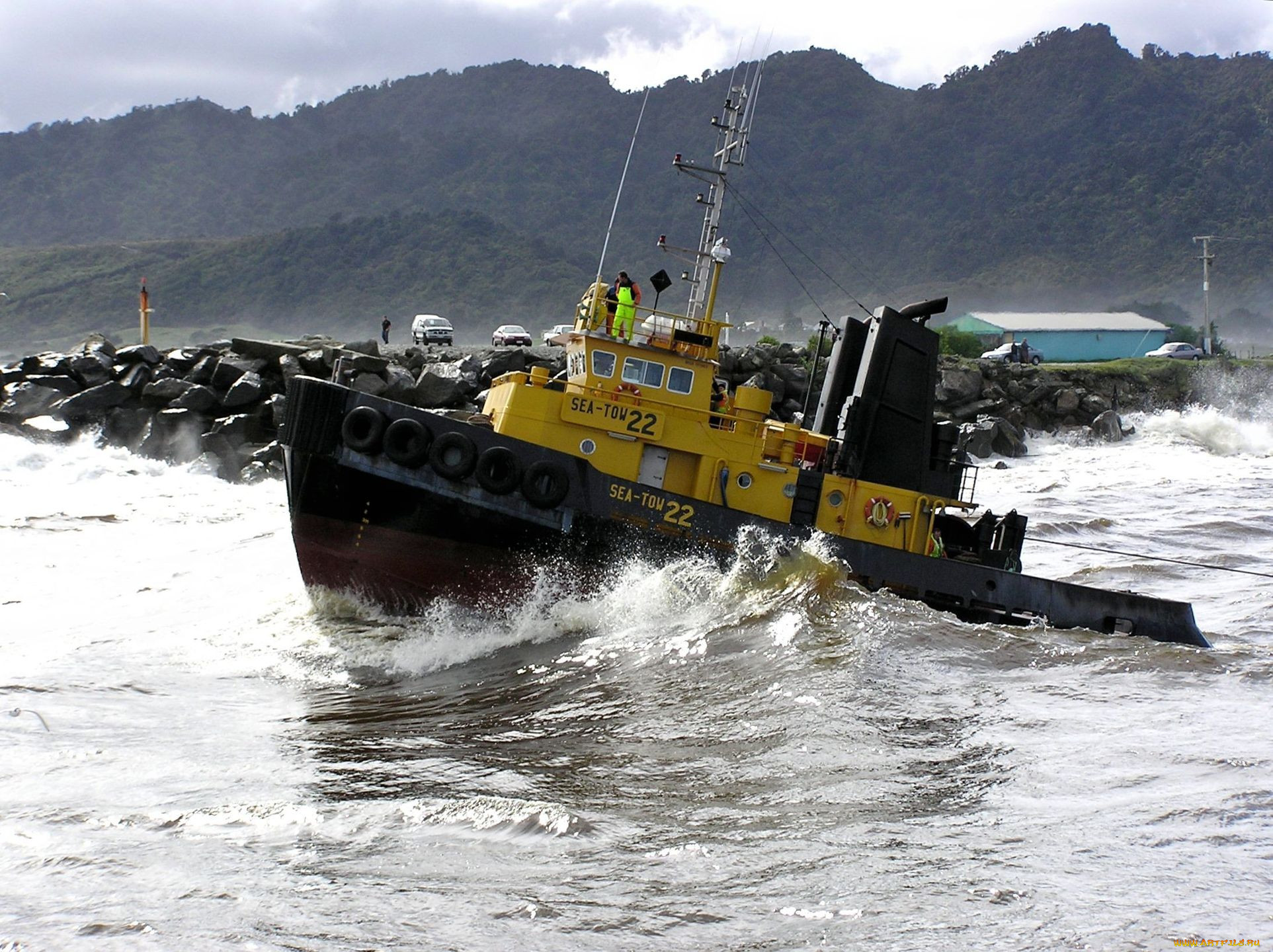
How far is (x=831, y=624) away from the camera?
375 inches

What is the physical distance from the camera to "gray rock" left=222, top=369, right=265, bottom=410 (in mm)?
21062

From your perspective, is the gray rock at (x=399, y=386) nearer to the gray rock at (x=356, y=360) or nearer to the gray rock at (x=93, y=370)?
the gray rock at (x=356, y=360)

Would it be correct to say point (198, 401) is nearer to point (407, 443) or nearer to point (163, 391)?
point (163, 391)

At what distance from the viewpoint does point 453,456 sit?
10.4 meters

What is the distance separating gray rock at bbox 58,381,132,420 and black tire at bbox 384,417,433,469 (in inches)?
542

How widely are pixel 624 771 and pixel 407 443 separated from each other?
5.03m

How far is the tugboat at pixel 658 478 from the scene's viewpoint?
1038 cm

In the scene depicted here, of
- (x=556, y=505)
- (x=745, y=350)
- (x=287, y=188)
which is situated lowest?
(x=556, y=505)

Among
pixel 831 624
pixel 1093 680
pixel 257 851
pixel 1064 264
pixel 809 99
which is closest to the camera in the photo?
pixel 257 851

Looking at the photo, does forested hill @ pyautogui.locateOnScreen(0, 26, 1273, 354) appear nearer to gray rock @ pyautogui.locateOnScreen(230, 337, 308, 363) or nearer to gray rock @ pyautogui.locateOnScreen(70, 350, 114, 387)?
gray rock @ pyautogui.locateOnScreen(230, 337, 308, 363)

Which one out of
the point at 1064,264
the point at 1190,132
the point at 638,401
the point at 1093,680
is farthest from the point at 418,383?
the point at 1190,132

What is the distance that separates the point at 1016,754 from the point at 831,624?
3048 millimetres

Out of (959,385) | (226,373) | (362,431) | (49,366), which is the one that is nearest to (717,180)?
(362,431)

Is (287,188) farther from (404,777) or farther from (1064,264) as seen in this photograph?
(404,777)
